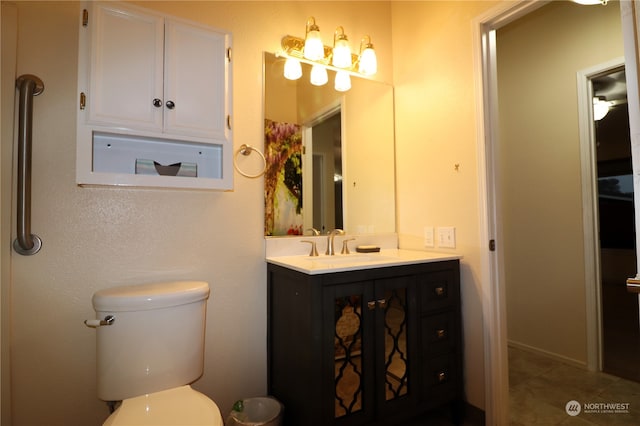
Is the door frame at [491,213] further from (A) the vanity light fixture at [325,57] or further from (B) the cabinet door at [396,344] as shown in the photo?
(A) the vanity light fixture at [325,57]

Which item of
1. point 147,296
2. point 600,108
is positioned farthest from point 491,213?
point 147,296

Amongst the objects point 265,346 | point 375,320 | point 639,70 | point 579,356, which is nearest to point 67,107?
point 265,346

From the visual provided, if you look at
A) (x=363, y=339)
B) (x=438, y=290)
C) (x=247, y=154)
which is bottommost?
(x=363, y=339)

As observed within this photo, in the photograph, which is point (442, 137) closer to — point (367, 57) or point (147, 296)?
point (367, 57)

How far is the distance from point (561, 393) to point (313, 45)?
2.56 meters

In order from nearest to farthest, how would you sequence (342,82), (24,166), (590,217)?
(24,166) < (342,82) < (590,217)

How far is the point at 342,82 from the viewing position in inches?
78.0

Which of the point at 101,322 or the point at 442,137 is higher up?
the point at 442,137

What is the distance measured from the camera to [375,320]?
1.41 metres

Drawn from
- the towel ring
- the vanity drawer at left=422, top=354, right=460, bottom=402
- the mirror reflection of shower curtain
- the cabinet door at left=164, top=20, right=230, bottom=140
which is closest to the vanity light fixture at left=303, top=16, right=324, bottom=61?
the mirror reflection of shower curtain

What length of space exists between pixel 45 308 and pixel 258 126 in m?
1.23

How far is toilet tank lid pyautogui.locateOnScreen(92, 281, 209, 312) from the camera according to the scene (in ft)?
3.84

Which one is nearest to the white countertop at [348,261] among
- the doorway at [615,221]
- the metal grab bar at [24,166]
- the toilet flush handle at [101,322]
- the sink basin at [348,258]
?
the sink basin at [348,258]

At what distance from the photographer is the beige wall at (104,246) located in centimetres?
123
